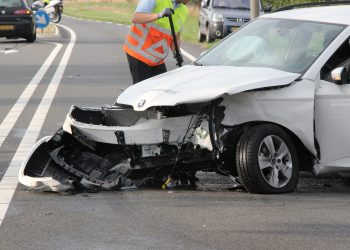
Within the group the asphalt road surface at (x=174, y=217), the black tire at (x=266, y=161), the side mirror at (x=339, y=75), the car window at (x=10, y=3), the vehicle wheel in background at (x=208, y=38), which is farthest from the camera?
the car window at (x=10, y=3)

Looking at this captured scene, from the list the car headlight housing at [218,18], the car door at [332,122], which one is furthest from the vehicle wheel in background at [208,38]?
the car door at [332,122]

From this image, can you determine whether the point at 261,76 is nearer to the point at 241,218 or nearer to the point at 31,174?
the point at 241,218

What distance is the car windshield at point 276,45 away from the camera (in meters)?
8.63

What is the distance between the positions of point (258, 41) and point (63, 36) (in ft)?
91.3

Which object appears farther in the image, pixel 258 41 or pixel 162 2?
pixel 162 2

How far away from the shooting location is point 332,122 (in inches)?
327

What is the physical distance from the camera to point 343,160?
8.41m

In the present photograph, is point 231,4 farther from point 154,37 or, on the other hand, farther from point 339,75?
point 339,75

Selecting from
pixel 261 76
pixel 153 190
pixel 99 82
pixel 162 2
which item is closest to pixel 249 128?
pixel 261 76

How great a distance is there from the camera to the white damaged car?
810 cm

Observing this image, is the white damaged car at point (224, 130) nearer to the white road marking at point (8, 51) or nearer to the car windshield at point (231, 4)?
the white road marking at point (8, 51)

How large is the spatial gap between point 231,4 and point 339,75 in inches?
820

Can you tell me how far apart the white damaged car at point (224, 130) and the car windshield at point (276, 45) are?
0.02m

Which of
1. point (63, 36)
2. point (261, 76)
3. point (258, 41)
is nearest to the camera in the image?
point (261, 76)
